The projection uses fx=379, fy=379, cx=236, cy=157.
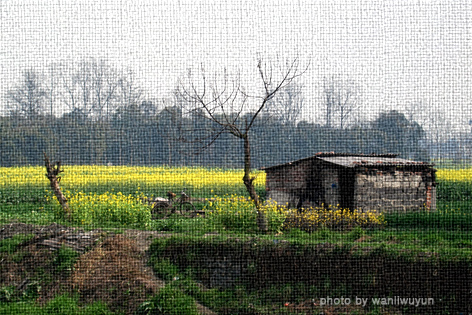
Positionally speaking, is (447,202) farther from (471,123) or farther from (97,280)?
(97,280)

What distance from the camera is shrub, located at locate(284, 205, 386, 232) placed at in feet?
9.39

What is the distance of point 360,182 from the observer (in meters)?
3.04

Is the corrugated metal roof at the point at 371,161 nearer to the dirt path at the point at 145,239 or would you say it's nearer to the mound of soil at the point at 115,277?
the dirt path at the point at 145,239

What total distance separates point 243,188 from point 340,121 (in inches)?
55.0

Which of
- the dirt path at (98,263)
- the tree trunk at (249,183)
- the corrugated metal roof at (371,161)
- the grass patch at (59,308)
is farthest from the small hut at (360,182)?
the grass patch at (59,308)

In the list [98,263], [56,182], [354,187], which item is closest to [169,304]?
[98,263]

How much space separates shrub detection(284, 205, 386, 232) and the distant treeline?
533mm

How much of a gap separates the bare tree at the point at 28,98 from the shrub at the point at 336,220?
1.93 m

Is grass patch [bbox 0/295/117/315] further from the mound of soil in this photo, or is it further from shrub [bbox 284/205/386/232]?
shrub [bbox 284/205/386/232]

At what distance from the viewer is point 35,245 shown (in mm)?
2307

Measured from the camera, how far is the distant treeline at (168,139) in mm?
2439

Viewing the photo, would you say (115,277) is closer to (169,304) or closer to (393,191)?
(169,304)

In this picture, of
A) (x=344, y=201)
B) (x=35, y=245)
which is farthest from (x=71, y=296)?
(x=344, y=201)

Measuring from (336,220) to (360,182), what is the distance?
1.25 ft
